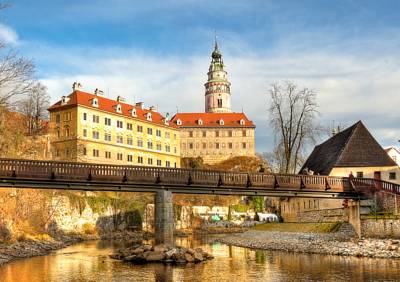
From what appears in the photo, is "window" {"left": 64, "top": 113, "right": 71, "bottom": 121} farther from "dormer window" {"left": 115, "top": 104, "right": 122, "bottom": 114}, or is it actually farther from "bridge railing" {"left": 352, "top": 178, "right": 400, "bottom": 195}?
"bridge railing" {"left": 352, "top": 178, "right": 400, "bottom": 195}

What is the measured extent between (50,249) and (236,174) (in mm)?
16921

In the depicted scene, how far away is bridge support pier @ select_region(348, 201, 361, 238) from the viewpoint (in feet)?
118

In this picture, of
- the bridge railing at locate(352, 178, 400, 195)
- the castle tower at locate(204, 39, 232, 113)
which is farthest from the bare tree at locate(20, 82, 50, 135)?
the castle tower at locate(204, 39, 232, 113)

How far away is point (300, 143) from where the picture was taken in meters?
51.2

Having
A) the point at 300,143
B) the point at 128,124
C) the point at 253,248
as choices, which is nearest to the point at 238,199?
the point at 128,124

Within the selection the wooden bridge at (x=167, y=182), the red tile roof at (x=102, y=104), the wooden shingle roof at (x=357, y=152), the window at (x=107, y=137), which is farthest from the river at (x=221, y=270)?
the window at (x=107, y=137)

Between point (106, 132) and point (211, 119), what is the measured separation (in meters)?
40.4

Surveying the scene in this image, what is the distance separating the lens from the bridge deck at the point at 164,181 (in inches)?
1125

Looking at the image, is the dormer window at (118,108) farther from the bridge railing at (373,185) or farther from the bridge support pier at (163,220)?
the bridge support pier at (163,220)

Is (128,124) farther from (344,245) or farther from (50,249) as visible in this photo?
(344,245)

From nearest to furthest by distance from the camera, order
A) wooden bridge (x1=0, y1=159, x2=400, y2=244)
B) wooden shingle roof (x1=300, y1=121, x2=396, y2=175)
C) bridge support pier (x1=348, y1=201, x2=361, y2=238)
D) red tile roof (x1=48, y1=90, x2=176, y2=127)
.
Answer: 1. wooden bridge (x1=0, y1=159, x2=400, y2=244)
2. bridge support pier (x1=348, y1=201, x2=361, y2=238)
3. wooden shingle roof (x1=300, y1=121, x2=396, y2=175)
4. red tile roof (x1=48, y1=90, x2=176, y2=127)

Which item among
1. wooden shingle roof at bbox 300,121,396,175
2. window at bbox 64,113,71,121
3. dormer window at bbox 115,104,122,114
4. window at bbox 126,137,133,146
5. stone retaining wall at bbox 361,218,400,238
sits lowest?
stone retaining wall at bbox 361,218,400,238

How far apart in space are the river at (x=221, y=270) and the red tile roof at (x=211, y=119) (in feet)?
274

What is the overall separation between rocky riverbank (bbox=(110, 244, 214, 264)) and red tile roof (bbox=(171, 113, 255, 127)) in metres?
84.2
